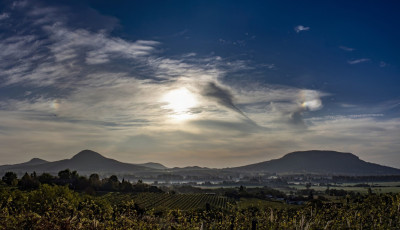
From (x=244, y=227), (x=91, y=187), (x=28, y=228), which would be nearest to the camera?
(x=28, y=228)

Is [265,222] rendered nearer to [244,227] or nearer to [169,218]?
[244,227]

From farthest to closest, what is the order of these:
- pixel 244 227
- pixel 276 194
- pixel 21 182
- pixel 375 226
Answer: pixel 276 194
pixel 21 182
pixel 244 227
pixel 375 226

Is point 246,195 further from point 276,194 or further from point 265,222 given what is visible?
point 265,222

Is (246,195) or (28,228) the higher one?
(28,228)

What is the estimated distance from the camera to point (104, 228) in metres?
10.0

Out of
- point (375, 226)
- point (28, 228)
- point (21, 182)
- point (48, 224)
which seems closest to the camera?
point (48, 224)

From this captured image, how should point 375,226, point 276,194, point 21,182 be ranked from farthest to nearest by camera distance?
point 276,194 < point 21,182 < point 375,226

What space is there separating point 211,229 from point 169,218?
63.0 inches

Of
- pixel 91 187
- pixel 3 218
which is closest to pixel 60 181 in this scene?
pixel 91 187

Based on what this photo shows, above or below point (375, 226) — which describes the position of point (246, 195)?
below

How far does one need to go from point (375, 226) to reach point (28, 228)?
481 inches

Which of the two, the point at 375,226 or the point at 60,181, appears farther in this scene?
the point at 60,181

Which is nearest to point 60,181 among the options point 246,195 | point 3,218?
point 246,195

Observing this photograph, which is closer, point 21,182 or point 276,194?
point 21,182
